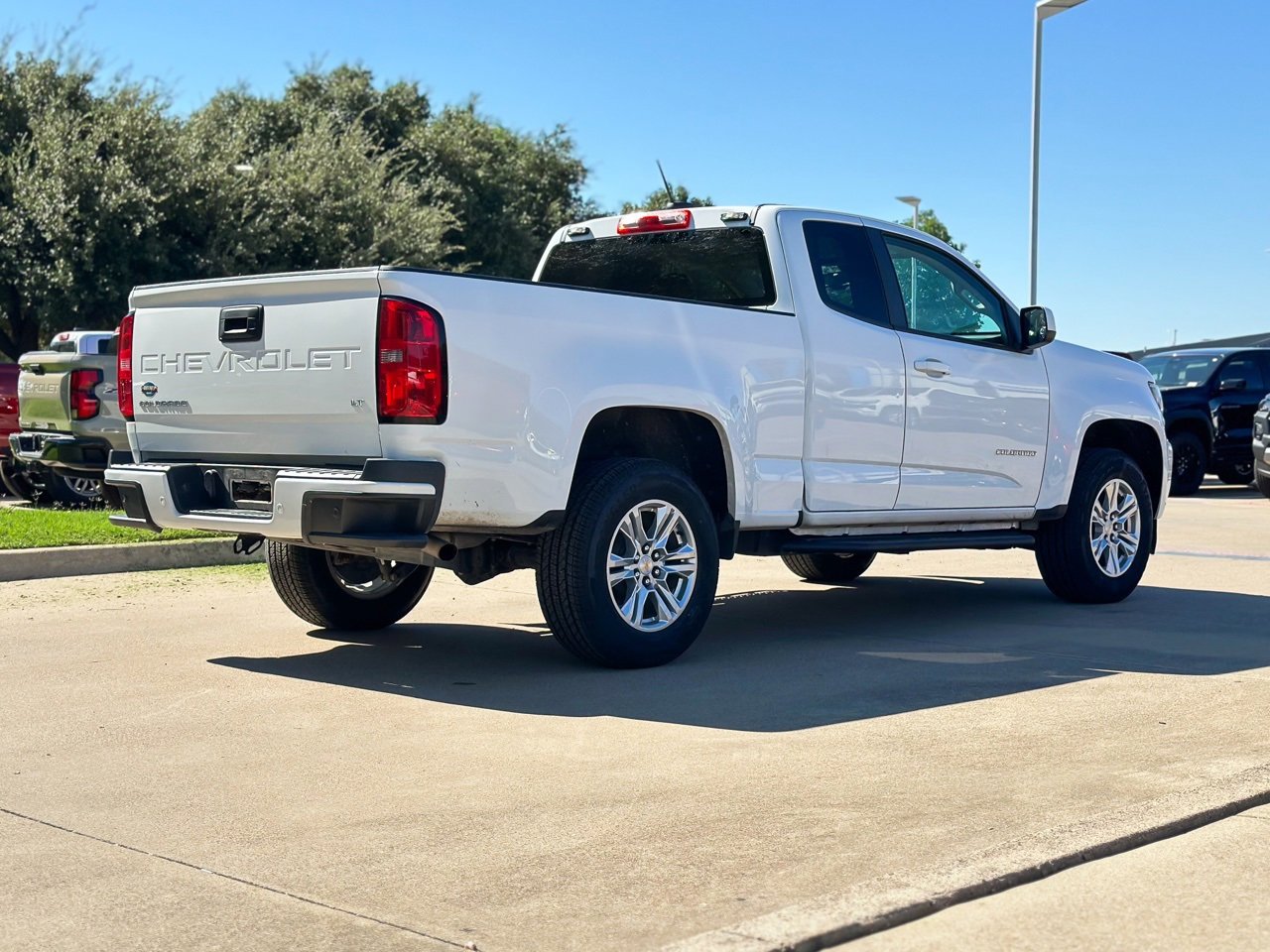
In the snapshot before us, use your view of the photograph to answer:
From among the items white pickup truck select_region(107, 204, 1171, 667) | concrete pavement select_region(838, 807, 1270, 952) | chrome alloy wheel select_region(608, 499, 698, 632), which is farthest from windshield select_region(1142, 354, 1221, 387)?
concrete pavement select_region(838, 807, 1270, 952)

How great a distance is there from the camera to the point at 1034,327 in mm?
8883

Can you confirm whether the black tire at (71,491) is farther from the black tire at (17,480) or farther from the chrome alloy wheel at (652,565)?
the chrome alloy wheel at (652,565)

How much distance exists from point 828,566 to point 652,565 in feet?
12.5

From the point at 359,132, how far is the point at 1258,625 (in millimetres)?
31857

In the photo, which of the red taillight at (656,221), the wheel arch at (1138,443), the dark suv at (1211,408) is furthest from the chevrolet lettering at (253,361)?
the dark suv at (1211,408)

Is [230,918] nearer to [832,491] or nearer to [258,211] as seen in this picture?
[832,491]

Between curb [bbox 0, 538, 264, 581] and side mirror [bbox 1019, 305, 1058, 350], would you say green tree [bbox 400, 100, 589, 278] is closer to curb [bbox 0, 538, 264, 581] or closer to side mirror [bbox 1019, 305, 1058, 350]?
curb [bbox 0, 538, 264, 581]

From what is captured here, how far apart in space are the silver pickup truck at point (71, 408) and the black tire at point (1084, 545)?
304 inches

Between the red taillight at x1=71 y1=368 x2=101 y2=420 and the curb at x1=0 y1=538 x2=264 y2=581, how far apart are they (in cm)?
300

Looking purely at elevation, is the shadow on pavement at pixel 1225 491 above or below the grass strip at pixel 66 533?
above

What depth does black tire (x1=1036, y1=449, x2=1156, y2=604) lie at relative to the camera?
9164 mm

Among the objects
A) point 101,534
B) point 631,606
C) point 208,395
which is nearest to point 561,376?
point 631,606

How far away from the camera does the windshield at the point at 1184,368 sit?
67.9ft

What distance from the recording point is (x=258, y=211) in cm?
3084
